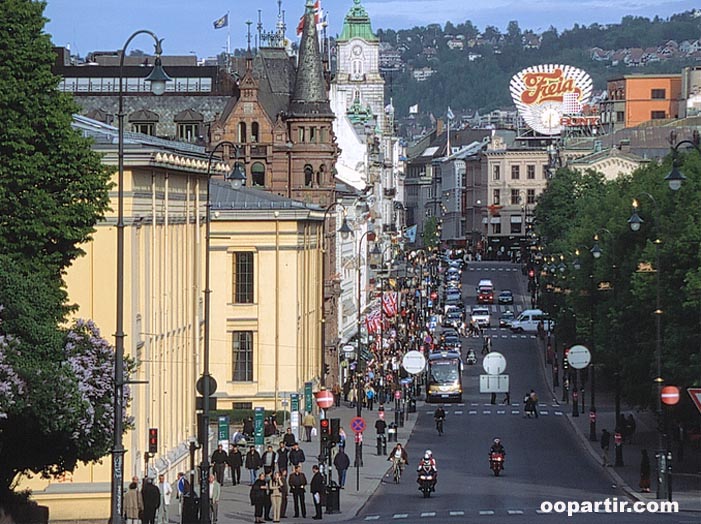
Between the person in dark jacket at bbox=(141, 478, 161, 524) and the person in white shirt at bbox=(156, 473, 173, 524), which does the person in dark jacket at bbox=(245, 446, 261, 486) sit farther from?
the person in dark jacket at bbox=(141, 478, 161, 524)

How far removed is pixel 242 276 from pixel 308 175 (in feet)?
82.9

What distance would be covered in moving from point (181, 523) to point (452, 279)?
442 feet

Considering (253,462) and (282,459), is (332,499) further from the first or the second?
(282,459)

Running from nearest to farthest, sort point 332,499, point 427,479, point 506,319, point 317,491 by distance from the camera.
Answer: point 317,491, point 332,499, point 427,479, point 506,319

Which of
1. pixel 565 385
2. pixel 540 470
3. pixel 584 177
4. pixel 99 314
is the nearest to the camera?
pixel 99 314

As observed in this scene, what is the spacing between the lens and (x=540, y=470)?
6712 cm

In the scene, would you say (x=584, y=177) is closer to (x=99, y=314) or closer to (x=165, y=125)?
(x=165, y=125)

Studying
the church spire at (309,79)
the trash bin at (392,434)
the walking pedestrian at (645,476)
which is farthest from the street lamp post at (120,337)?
the church spire at (309,79)

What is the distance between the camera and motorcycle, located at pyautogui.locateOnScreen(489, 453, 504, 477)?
64.1m

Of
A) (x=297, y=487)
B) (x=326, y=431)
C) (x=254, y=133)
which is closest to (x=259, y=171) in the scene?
(x=254, y=133)

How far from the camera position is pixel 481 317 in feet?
474

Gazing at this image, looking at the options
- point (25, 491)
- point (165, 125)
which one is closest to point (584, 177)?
point (165, 125)

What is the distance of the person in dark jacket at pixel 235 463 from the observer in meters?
59.6

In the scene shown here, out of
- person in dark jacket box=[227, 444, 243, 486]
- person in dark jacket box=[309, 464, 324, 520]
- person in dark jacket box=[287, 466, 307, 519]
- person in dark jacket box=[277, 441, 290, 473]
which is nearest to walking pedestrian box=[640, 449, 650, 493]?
person in dark jacket box=[277, 441, 290, 473]
